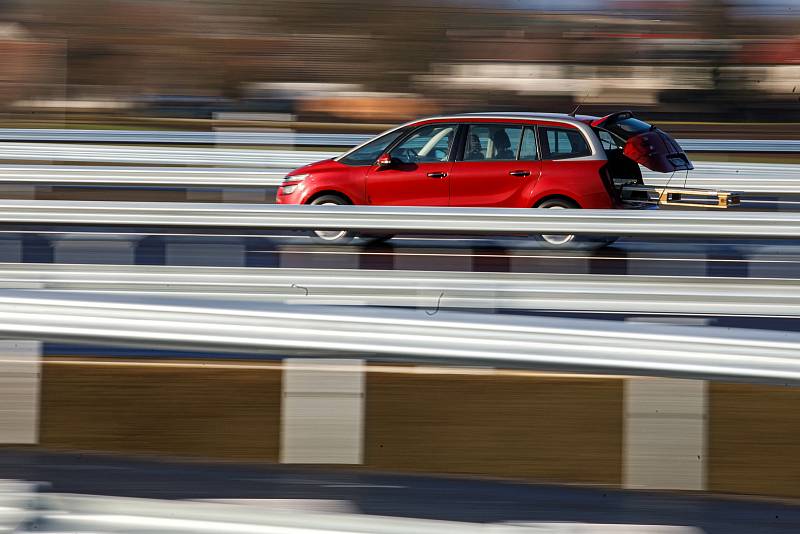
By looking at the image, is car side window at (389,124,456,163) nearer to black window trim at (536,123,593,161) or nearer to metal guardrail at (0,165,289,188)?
black window trim at (536,123,593,161)

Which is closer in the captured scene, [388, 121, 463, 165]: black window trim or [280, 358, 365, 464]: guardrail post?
[280, 358, 365, 464]: guardrail post

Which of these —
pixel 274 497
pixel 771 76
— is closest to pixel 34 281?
pixel 274 497

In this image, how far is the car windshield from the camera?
11.9m

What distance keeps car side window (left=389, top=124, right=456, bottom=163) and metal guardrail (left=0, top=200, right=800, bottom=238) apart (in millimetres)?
3830

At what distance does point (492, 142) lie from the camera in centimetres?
1158

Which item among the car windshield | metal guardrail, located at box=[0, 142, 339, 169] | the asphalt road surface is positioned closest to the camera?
the asphalt road surface

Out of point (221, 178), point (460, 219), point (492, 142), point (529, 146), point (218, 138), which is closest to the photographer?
point (460, 219)

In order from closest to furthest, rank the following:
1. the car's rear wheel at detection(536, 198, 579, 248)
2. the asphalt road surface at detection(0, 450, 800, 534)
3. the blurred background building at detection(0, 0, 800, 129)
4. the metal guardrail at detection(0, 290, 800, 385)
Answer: the metal guardrail at detection(0, 290, 800, 385) → the asphalt road surface at detection(0, 450, 800, 534) → the car's rear wheel at detection(536, 198, 579, 248) → the blurred background building at detection(0, 0, 800, 129)

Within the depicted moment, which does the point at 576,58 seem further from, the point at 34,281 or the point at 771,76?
the point at 34,281

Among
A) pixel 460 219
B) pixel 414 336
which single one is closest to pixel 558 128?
pixel 460 219

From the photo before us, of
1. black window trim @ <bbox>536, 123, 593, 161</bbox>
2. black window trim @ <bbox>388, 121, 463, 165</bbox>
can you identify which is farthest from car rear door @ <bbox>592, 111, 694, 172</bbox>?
black window trim @ <bbox>388, 121, 463, 165</bbox>

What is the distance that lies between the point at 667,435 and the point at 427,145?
321 inches

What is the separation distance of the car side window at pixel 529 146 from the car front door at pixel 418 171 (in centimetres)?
73

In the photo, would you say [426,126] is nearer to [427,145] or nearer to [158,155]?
[427,145]
